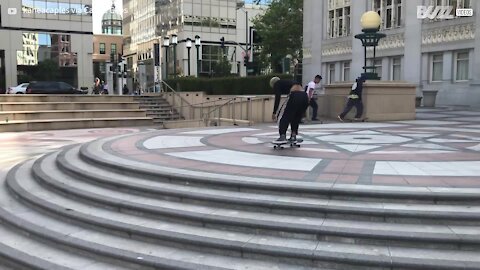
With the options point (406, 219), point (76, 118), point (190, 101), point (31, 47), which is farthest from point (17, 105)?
point (31, 47)

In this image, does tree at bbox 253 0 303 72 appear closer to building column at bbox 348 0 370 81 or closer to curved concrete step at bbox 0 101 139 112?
building column at bbox 348 0 370 81

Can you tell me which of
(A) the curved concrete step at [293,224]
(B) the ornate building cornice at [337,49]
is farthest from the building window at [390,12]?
(A) the curved concrete step at [293,224]

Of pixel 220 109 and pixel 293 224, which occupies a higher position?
pixel 220 109

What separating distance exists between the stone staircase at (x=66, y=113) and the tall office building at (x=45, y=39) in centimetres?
3799

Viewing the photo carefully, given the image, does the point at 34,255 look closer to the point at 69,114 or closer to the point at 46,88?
the point at 69,114

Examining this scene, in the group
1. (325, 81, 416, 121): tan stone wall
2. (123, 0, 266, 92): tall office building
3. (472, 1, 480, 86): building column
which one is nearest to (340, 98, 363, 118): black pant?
(325, 81, 416, 121): tan stone wall

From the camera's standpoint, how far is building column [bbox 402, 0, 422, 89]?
105 feet

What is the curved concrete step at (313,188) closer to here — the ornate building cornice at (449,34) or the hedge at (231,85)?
the hedge at (231,85)

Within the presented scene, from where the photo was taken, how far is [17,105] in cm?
2236

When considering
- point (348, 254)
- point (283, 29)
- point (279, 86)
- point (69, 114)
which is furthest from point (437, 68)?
point (348, 254)

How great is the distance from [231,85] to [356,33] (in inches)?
561

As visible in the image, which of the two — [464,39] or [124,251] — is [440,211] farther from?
[464,39]

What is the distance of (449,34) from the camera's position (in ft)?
96.5

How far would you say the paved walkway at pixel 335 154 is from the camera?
697 cm
